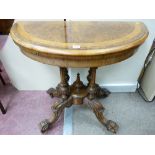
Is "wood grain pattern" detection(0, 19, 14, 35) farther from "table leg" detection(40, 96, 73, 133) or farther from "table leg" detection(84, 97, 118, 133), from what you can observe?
"table leg" detection(84, 97, 118, 133)

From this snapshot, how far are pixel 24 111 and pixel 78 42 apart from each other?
87 centimetres

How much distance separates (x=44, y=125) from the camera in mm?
1229

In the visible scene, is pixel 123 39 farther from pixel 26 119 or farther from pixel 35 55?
pixel 26 119

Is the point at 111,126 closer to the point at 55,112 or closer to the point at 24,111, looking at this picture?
the point at 55,112

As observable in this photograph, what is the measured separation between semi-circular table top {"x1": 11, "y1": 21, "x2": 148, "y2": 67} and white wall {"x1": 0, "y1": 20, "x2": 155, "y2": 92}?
1.53ft

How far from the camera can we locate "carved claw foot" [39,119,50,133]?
1227 millimetres

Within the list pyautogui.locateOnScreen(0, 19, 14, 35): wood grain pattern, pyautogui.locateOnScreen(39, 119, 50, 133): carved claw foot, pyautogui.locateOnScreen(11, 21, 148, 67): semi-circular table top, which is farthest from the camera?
pyautogui.locateOnScreen(39, 119, 50, 133): carved claw foot

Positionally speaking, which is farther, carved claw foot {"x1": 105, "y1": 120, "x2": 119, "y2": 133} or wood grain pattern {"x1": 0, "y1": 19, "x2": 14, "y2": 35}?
carved claw foot {"x1": 105, "y1": 120, "x2": 119, "y2": 133}

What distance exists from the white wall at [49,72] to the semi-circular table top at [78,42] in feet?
1.53

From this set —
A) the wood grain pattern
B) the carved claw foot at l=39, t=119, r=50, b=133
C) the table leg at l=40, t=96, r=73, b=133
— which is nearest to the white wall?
the wood grain pattern

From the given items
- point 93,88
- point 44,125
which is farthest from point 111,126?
point 44,125
